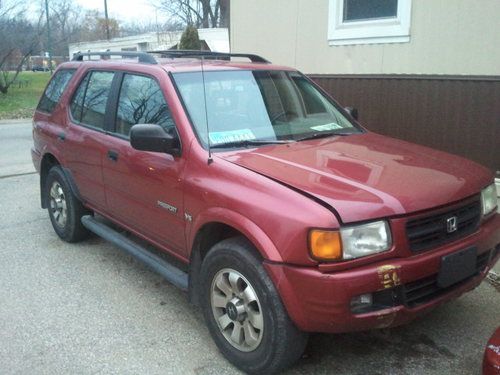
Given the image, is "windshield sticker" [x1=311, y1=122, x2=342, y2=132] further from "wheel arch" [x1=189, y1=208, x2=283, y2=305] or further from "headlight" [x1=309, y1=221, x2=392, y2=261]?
"headlight" [x1=309, y1=221, x2=392, y2=261]

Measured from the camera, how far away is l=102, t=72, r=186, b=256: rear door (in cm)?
365

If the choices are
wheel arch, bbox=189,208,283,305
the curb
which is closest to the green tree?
the curb

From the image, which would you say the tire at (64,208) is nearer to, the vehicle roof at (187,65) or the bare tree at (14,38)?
the vehicle roof at (187,65)

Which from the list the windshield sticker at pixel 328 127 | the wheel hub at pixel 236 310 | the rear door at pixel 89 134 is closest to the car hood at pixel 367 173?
the windshield sticker at pixel 328 127

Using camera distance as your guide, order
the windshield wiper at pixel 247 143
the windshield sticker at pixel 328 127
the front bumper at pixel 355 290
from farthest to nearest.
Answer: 1. the windshield sticker at pixel 328 127
2. the windshield wiper at pixel 247 143
3. the front bumper at pixel 355 290

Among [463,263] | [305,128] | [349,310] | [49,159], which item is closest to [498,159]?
[305,128]

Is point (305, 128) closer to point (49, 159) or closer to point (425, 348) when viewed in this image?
point (425, 348)

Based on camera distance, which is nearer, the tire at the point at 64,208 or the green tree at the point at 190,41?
the tire at the point at 64,208

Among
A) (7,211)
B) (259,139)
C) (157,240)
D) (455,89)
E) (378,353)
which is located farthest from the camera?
(7,211)

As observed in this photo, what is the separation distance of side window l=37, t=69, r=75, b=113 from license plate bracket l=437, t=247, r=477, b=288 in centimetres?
406

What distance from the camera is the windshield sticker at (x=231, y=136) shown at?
3.58m

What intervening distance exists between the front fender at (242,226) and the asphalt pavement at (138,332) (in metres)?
0.81

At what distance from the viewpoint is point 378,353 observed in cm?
336

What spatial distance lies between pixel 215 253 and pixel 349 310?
907 mm
